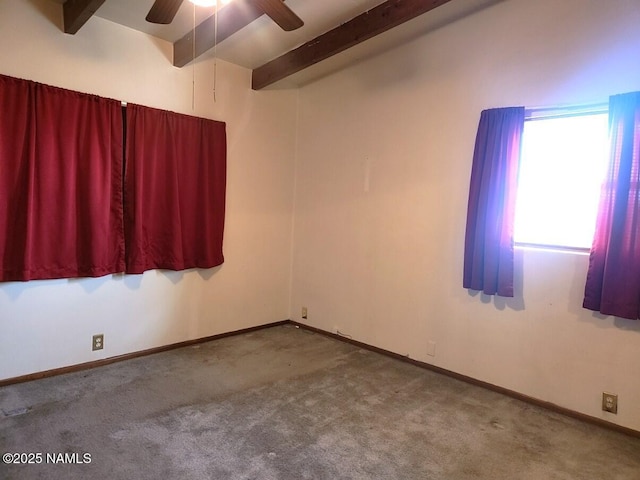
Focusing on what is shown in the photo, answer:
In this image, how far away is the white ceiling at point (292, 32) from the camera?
2977 millimetres

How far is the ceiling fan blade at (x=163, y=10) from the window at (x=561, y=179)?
2.35 m

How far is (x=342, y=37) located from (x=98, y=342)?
3.10 m

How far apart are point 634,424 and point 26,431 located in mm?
3562

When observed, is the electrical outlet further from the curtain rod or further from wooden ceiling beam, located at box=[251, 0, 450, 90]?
the curtain rod

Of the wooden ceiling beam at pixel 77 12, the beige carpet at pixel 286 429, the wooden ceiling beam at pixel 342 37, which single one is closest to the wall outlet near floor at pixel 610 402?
the beige carpet at pixel 286 429

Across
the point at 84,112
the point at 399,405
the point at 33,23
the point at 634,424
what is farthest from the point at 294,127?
the point at 634,424

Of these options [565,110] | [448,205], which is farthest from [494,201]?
[565,110]

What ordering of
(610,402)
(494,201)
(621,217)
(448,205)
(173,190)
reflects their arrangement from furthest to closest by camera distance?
(173,190) → (448,205) → (494,201) → (610,402) → (621,217)

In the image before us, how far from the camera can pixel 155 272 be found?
3592mm

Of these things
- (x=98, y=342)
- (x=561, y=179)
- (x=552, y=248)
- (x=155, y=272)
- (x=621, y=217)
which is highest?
(x=561, y=179)

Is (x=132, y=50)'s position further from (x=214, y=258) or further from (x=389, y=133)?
(x=389, y=133)

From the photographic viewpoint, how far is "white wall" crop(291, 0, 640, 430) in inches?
104

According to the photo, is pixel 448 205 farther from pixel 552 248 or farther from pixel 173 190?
pixel 173 190

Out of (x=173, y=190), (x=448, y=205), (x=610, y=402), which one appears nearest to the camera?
(x=610, y=402)
